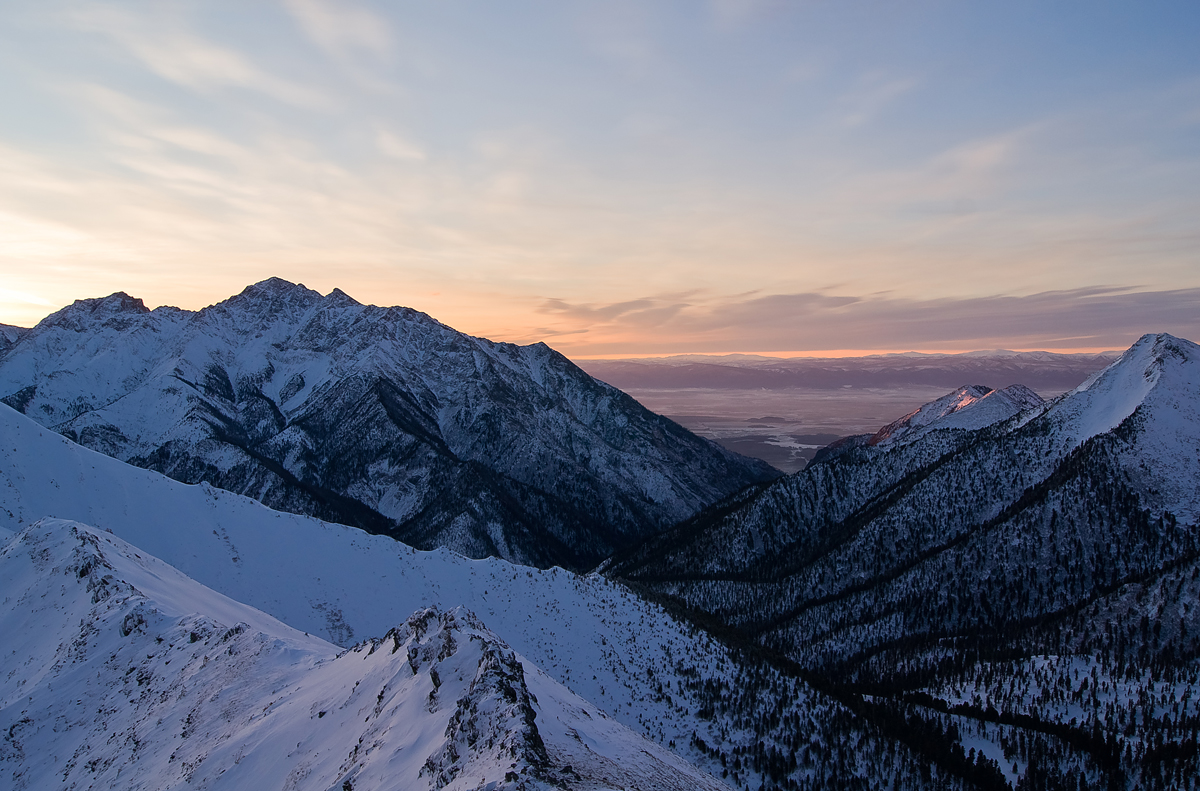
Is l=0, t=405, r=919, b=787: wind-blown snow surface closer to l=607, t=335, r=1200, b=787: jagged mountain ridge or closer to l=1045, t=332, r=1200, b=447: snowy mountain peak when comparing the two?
l=607, t=335, r=1200, b=787: jagged mountain ridge

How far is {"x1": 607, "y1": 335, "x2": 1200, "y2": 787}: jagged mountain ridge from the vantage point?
195 feet

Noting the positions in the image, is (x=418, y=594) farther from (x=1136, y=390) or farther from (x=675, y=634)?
(x=1136, y=390)

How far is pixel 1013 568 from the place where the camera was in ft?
337

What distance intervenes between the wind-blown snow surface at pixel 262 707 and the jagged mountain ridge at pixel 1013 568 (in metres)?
44.4

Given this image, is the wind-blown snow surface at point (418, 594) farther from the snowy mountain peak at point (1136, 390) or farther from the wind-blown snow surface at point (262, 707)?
the snowy mountain peak at point (1136, 390)

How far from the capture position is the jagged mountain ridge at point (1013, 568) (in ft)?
195

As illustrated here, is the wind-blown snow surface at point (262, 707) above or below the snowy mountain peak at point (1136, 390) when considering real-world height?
below

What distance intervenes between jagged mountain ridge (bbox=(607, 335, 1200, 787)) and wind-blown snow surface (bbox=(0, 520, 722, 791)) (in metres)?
44.4

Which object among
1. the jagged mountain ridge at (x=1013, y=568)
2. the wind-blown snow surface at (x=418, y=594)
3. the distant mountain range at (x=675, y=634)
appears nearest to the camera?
the distant mountain range at (x=675, y=634)

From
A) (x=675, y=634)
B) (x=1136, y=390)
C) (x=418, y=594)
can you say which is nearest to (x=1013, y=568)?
(x=1136, y=390)

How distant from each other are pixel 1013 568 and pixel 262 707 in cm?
11292

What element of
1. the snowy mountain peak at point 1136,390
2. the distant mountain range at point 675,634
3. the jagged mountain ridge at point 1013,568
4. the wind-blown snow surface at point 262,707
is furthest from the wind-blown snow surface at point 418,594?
the snowy mountain peak at point 1136,390

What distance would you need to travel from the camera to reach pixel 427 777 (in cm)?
2031

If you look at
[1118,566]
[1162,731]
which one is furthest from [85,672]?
[1118,566]
